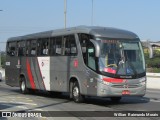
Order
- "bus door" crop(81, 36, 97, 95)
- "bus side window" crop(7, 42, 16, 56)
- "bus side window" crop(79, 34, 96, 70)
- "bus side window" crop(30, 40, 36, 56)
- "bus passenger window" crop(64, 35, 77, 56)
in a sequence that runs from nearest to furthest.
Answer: "bus door" crop(81, 36, 97, 95) → "bus side window" crop(79, 34, 96, 70) → "bus passenger window" crop(64, 35, 77, 56) → "bus side window" crop(30, 40, 36, 56) → "bus side window" crop(7, 42, 16, 56)

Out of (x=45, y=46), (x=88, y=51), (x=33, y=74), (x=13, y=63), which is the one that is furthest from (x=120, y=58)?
(x=13, y=63)

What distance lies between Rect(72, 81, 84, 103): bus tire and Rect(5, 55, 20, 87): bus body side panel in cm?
776

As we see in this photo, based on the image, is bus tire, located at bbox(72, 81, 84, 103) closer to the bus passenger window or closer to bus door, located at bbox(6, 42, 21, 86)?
the bus passenger window

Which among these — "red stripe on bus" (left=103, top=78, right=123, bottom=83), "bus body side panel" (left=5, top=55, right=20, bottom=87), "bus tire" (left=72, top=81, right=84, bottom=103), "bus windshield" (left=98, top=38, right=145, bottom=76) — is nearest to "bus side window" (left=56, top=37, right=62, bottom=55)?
"bus tire" (left=72, top=81, right=84, bottom=103)

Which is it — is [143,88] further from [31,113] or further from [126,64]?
[31,113]

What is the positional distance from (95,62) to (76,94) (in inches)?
81.3

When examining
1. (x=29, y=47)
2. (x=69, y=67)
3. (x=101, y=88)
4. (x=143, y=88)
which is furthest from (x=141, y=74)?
(x=29, y=47)

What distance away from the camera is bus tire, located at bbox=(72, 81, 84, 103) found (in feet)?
58.0

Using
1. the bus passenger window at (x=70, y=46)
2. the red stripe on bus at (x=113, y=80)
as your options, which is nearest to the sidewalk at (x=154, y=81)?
the bus passenger window at (x=70, y=46)

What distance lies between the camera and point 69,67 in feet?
61.2

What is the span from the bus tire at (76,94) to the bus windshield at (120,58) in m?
A: 1.84

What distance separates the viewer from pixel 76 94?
18.0 m

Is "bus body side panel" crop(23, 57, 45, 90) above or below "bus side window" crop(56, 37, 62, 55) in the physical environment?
below

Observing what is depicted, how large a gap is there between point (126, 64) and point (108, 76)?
958 mm
